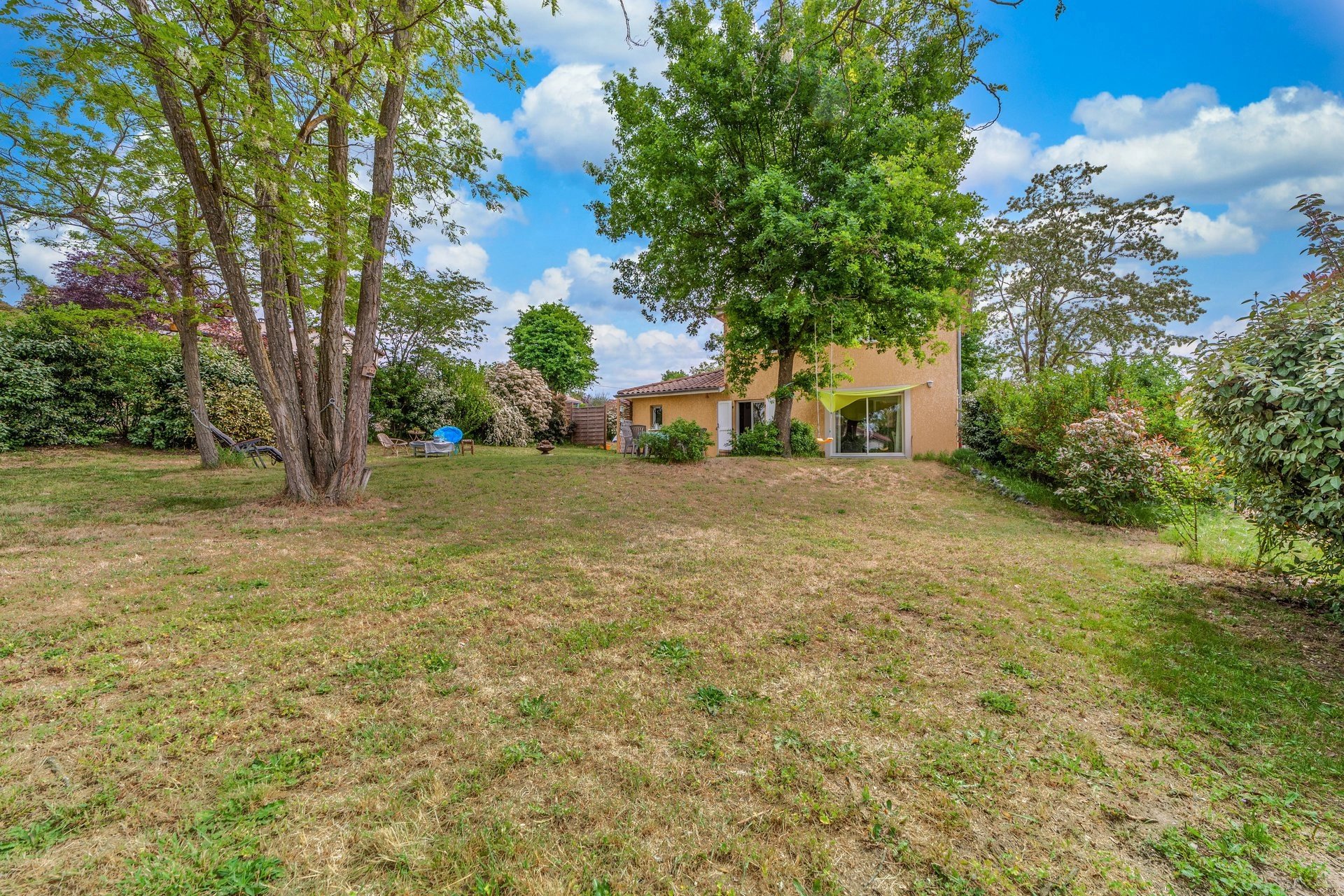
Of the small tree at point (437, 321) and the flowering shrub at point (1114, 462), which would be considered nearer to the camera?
the flowering shrub at point (1114, 462)

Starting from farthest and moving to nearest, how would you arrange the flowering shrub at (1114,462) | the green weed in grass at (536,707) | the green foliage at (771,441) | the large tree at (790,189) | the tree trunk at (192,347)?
the green foliage at (771,441)
the large tree at (790,189)
the tree trunk at (192,347)
the flowering shrub at (1114,462)
the green weed in grass at (536,707)

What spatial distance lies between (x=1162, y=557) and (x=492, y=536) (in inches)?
334

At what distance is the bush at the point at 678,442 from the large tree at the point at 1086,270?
15.7m

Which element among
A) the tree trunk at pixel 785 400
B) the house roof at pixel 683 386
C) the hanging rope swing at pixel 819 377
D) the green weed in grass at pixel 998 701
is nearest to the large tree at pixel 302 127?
the green weed in grass at pixel 998 701

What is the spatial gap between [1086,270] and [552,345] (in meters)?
27.4

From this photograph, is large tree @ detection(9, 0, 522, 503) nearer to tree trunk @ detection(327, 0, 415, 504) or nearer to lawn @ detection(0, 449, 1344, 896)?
tree trunk @ detection(327, 0, 415, 504)

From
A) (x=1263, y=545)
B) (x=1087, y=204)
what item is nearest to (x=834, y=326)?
(x=1263, y=545)

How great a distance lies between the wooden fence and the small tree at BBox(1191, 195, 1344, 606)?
19599 mm

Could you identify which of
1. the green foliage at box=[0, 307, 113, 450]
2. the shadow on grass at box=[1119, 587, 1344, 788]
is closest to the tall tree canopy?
the green foliage at box=[0, 307, 113, 450]

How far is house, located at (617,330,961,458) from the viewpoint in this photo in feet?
48.9

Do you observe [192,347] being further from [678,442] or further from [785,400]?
[785,400]

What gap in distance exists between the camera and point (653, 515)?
7.67m

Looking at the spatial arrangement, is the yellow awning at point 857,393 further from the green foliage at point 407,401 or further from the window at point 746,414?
the green foliage at point 407,401

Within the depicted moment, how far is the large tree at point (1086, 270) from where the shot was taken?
19.3 meters
